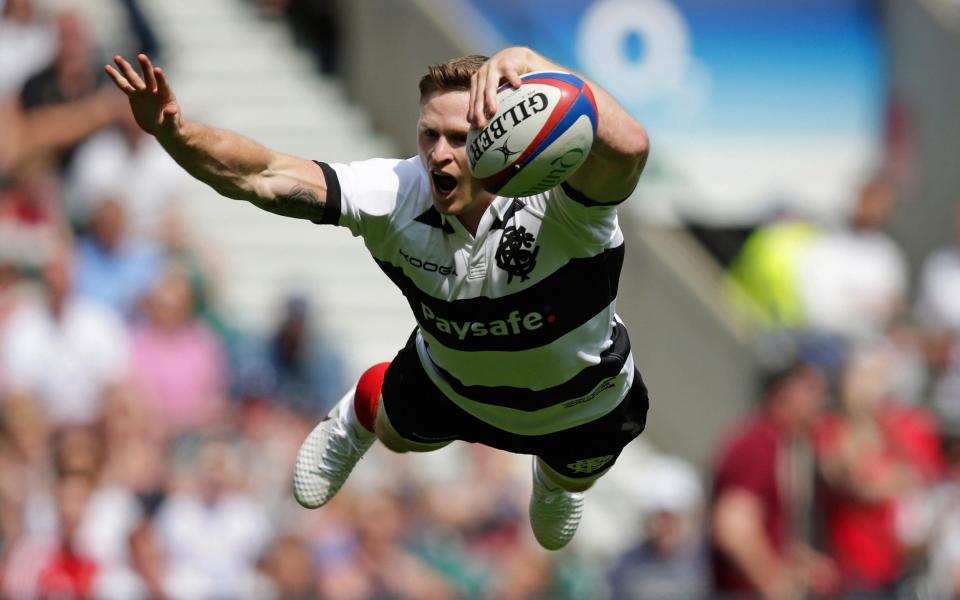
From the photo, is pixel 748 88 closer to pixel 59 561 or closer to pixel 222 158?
pixel 59 561

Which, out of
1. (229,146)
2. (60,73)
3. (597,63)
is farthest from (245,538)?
(597,63)

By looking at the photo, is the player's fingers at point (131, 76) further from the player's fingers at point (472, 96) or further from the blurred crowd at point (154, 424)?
the blurred crowd at point (154, 424)

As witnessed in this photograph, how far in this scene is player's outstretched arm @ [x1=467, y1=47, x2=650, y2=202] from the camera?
4801mm

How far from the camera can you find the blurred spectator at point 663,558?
1037 cm

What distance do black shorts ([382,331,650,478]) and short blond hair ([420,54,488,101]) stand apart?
4.22ft

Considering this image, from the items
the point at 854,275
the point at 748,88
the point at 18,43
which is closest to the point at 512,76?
the point at 18,43

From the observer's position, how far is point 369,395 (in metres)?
6.62

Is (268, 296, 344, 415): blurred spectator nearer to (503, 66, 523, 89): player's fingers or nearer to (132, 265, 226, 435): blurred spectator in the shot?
(132, 265, 226, 435): blurred spectator

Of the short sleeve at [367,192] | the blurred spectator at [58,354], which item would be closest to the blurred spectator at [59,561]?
the blurred spectator at [58,354]

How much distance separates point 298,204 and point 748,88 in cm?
1113

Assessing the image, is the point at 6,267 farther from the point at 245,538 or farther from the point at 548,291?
the point at 548,291

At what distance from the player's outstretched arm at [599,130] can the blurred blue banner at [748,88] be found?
1051 cm

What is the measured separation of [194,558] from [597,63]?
23.3ft

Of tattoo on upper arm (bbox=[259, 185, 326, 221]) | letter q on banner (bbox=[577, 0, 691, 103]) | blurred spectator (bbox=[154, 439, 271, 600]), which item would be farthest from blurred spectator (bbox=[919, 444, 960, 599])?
tattoo on upper arm (bbox=[259, 185, 326, 221])
